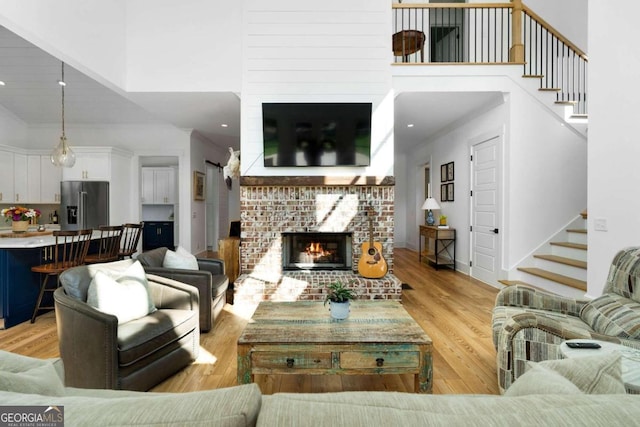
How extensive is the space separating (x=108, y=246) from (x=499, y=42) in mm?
7405

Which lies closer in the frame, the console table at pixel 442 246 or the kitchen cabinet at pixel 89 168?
the console table at pixel 442 246

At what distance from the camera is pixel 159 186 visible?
323 inches

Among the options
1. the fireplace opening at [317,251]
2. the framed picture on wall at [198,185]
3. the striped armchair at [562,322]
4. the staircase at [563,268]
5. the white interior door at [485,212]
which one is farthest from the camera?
the framed picture on wall at [198,185]

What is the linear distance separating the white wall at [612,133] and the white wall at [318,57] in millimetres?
2120

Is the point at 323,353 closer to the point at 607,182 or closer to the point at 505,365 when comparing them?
the point at 505,365

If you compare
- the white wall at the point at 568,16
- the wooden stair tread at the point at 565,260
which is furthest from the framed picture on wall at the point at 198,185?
the white wall at the point at 568,16

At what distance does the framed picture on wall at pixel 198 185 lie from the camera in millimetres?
6672

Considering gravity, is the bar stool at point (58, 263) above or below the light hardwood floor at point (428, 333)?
above

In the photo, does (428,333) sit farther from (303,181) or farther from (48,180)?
(48,180)

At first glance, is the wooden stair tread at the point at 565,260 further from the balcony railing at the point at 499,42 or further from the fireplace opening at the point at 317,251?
the fireplace opening at the point at 317,251

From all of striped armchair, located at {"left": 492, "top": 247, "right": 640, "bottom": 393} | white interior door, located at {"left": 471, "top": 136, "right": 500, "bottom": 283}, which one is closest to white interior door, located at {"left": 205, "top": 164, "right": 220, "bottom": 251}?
white interior door, located at {"left": 471, "top": 136, "right": 500, "bottom": 283}

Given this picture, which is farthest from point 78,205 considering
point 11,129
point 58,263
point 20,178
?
point 58,263

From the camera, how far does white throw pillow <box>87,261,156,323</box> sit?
1983 millimetres

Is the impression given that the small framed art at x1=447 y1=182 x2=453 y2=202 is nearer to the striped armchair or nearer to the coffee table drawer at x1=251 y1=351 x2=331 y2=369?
the striped armchair
